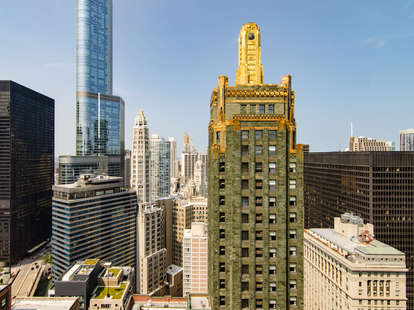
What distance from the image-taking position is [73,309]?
275ft

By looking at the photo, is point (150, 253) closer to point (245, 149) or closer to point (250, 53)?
point (245, 149)

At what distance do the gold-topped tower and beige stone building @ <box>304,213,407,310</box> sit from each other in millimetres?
64247

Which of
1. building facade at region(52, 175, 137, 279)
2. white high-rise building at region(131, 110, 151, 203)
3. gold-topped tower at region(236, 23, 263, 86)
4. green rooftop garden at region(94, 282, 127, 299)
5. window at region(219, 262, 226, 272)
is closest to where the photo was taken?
window at region(219, 262, 226, 272)

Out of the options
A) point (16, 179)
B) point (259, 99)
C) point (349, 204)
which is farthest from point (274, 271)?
point (16, 179)

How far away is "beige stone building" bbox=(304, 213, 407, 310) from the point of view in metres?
75.0

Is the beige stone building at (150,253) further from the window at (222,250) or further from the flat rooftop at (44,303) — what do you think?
the window at (222,250)

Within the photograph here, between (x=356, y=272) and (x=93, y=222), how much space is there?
413 feet

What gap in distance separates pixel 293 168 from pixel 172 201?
15229 centimetres

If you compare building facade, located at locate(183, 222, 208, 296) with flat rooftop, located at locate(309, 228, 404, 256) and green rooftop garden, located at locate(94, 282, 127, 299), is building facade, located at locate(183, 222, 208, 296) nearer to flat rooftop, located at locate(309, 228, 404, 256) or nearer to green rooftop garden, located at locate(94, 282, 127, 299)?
green rooftop garden, located at locate(94, 282, 127, 299)

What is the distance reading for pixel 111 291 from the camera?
331 feet

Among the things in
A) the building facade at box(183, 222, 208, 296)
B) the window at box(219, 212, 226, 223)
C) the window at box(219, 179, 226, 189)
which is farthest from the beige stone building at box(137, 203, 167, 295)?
the window at box(219, 179, 226, 189)

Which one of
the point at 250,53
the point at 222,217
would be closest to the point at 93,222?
the point at 222,217

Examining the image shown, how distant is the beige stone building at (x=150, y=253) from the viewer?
145250mm

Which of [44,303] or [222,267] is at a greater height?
[222,267]
